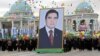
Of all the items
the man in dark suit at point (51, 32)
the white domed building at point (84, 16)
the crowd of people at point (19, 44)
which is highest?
the white domed building at point (84, 16)

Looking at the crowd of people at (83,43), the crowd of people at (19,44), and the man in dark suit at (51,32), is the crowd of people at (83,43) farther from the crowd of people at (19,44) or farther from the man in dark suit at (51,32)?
the man in dark suit at (51,32)

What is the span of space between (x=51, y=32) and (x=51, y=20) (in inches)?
33.2

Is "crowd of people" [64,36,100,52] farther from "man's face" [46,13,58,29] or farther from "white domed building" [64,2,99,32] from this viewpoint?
"white domed building" [64,2,99,32]

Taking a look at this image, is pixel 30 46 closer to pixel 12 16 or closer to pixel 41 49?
pixel 41 49

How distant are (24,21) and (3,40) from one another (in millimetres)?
71407

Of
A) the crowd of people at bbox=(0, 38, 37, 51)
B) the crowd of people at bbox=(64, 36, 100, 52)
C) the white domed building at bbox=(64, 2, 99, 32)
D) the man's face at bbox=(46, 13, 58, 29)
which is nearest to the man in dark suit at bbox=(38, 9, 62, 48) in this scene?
the man's face at bbox=(46, 13, 58, 29)

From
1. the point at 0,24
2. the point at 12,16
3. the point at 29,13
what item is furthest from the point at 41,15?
the point at 0,24

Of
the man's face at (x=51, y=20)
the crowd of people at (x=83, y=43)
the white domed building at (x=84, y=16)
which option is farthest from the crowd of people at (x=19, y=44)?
the white domed building at (x=84, y=16)

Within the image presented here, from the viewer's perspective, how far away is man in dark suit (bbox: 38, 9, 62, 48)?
28312 mm

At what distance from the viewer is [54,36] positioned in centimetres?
2842

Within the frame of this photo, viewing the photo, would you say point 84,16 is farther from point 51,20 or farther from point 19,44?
point 51,20

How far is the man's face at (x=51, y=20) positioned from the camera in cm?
2821

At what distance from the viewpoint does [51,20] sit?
1108 inches

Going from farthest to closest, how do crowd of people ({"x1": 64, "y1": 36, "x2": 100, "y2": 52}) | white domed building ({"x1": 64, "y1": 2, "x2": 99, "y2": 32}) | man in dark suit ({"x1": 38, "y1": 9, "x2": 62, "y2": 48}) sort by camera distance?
1. white domed building ({"x1": 64, "y1": 2, "x2": 99, "y2": 32})
2. crowd of people ({"x1": 64, "y1": 36, "x2": 100, "y2": 52})
3. man in dark suit ({"x1": 38, "y1": 9, "x2": 62, "y2": 48})
